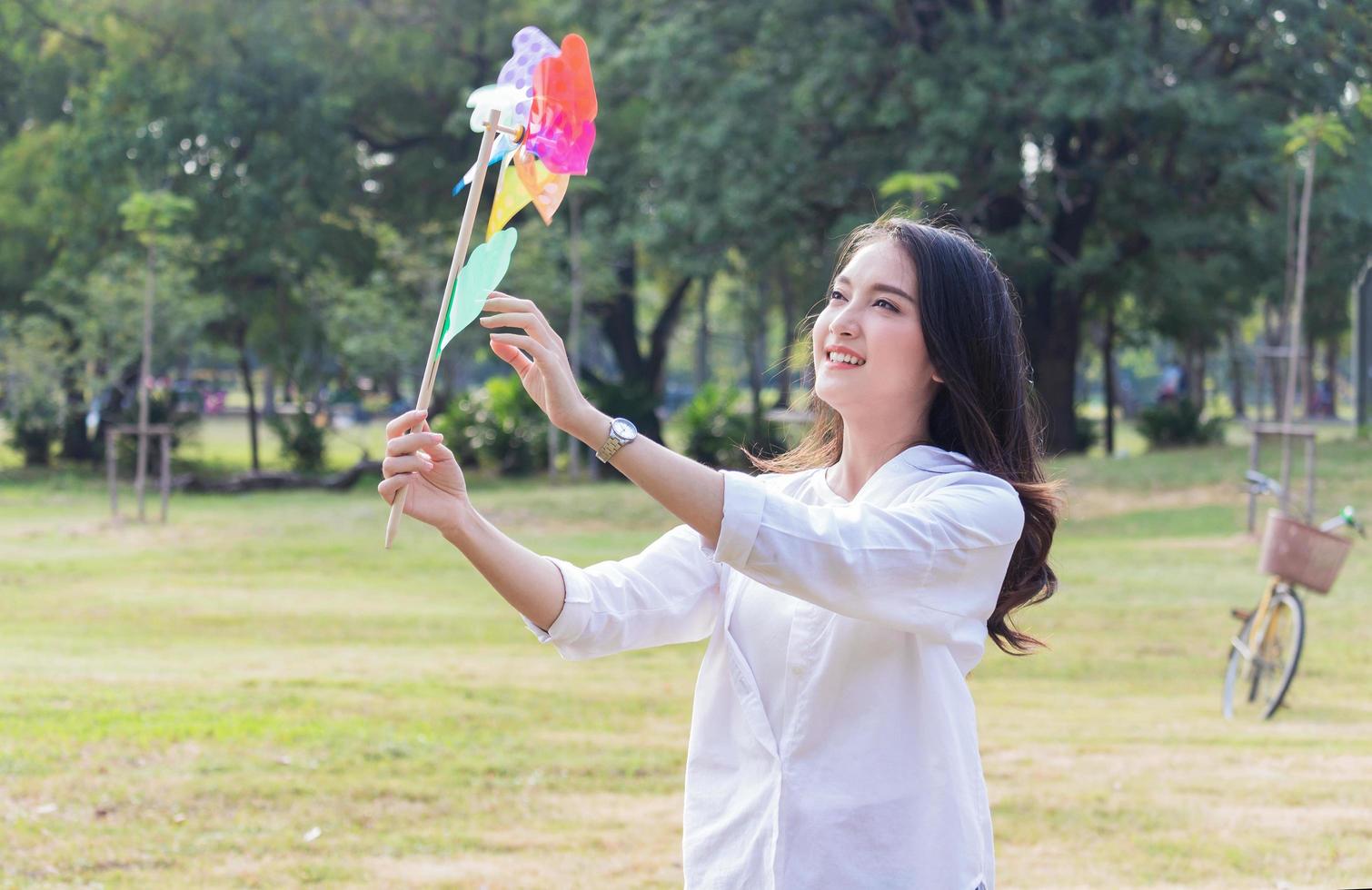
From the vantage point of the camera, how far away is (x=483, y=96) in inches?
80.9

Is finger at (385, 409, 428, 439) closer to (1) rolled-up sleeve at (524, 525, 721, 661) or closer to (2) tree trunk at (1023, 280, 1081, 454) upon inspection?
(1) rolled-up sleeve at (524, 525, 721, 661)

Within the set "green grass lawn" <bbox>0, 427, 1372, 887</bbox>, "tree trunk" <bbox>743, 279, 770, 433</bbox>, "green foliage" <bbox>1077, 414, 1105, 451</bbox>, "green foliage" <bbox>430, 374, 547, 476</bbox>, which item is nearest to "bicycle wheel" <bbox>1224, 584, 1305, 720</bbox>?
"green grass lawn" <bbox>0, 427, 1372, 887</bbox>

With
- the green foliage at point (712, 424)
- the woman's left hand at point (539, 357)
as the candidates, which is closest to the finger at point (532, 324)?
the woman's left hand at point (539, 357)

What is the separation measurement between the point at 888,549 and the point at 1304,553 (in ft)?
18.0

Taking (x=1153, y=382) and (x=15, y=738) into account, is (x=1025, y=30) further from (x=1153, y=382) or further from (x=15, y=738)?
(x=1153, y=382)

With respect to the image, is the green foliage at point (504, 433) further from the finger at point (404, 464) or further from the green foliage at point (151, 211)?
the finger at point (404, 464)

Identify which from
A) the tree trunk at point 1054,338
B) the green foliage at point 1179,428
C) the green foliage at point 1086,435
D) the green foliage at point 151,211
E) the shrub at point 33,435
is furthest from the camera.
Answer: the green foliage at point 1086,435

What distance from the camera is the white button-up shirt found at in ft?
5.90

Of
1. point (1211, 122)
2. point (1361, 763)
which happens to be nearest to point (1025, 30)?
point (1211, 122)

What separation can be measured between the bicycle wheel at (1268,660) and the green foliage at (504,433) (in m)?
15.8

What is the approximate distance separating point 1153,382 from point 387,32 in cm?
4875

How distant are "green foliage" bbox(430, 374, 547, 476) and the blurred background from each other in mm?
67

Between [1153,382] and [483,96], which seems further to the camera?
[1153,382]

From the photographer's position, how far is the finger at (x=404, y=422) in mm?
1897
